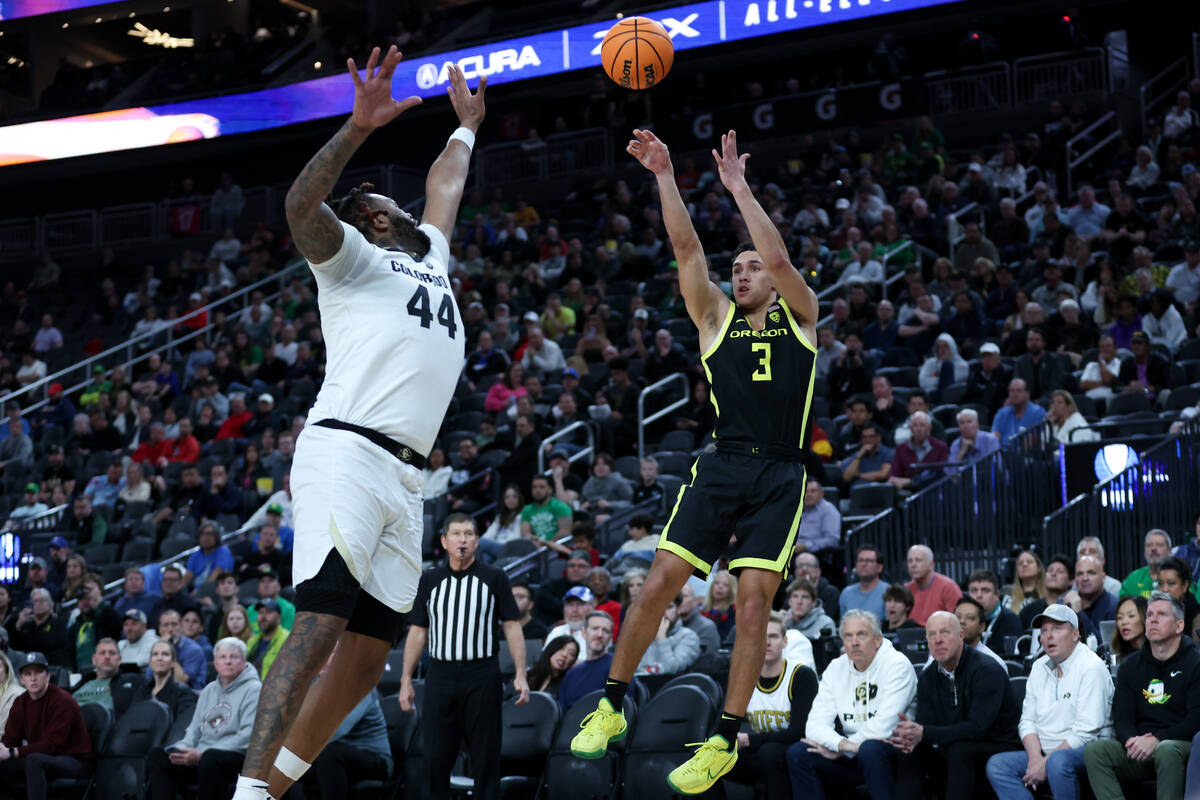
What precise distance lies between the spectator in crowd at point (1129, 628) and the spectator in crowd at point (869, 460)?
14.5ft

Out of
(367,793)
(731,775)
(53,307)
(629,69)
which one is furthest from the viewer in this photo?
(53,307)

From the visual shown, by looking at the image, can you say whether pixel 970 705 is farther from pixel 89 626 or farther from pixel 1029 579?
pixel 89 626

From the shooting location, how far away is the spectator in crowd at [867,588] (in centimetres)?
1157

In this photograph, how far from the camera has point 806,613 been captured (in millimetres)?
11312

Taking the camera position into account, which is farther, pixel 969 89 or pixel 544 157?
pixel 544 157

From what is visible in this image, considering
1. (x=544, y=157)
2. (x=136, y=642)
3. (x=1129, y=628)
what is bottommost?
(x=136, y=642)

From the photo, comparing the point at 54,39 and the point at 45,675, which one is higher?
the point at 54,39

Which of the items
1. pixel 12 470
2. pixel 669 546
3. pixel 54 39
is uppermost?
pixel 54 39

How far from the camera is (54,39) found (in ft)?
107

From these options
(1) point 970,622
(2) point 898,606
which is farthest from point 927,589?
(1) point 970,622

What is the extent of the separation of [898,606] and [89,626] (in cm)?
842

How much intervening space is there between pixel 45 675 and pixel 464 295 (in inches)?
405

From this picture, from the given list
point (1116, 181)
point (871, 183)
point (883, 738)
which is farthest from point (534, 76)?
point (883, 738)

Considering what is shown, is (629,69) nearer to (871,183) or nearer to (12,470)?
(871,183)
